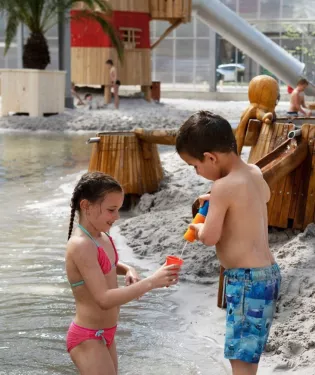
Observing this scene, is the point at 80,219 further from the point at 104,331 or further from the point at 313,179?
the point at 313,179

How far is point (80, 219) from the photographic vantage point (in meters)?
3.29

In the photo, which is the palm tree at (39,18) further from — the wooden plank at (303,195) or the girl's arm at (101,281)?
the girl's arm at (101,281)

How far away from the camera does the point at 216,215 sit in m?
3.14

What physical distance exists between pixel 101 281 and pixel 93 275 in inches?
1.6

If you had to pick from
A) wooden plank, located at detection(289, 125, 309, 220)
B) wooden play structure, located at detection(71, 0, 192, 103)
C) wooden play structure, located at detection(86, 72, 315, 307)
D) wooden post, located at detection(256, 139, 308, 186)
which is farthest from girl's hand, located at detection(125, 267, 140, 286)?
wooden play structure, located at detection(71, 0, 192, 103)

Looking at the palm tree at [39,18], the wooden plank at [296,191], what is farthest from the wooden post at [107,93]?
the wooden plank at [296,191]

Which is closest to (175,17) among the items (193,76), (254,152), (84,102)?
(84,102)

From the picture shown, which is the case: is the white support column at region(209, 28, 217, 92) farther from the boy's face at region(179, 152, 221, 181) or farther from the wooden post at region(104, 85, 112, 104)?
the boy's face at region(179, 152, 221, 181)

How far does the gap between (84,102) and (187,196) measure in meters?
17.1

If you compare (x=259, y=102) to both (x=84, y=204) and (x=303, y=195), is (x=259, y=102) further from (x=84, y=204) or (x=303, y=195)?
(x=84, y=204)

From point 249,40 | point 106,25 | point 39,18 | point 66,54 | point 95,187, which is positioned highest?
point 39,18

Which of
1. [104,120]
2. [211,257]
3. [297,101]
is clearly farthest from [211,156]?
[104,120]

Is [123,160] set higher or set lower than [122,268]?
lower

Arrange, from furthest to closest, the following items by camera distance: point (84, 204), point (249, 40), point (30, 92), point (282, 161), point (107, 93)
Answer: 1. point (249, 40)
2. point (107, 93)
3. point (30, 92)
4. point (282, 161)
5. point (84, 204)
